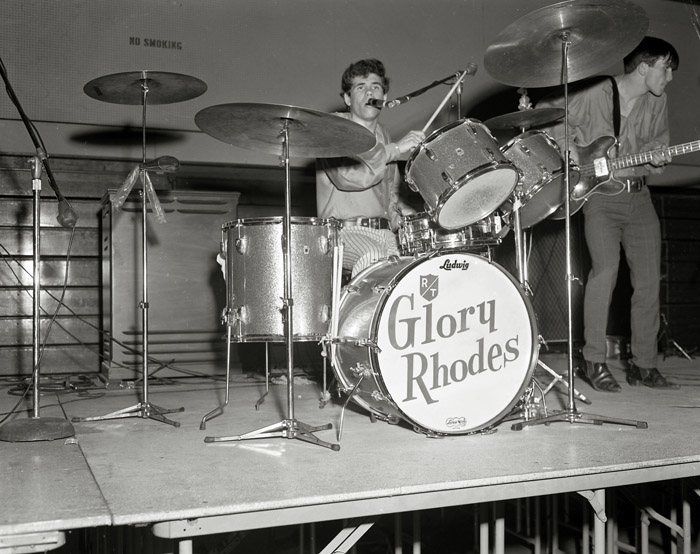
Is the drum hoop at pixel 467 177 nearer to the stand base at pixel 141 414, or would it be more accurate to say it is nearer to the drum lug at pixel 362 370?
the drum lug at pixel 362 370

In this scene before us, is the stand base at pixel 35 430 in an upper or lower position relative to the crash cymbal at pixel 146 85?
lower

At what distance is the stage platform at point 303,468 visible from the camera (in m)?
1.69

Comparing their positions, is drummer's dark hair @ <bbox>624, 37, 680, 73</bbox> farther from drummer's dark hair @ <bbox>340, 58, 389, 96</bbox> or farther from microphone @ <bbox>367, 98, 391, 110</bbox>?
microphone @ <bbox>367, 98, 391, 110</bbox>

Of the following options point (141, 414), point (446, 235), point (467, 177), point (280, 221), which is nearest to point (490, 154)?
point (467, 177)

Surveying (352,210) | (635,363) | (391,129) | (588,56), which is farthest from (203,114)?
(391,129)

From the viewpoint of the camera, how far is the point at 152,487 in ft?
6.07

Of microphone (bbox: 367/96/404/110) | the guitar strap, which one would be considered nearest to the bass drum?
microphone (bbox: 367/96/404/110)

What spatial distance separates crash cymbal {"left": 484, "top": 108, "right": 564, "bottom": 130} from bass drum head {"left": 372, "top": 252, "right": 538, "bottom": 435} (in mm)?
833

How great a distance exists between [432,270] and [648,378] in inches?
77.6

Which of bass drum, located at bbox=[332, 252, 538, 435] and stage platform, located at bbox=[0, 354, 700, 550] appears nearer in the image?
stage platform, located at bbox=[0, 354, 700, 550]

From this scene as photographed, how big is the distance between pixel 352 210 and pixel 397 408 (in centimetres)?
132

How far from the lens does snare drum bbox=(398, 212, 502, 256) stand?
2717 millimetres

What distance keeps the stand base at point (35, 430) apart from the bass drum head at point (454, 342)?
1231mm

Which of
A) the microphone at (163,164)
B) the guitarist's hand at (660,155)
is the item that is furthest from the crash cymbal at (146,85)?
the guitarist's hand at (660,155)
